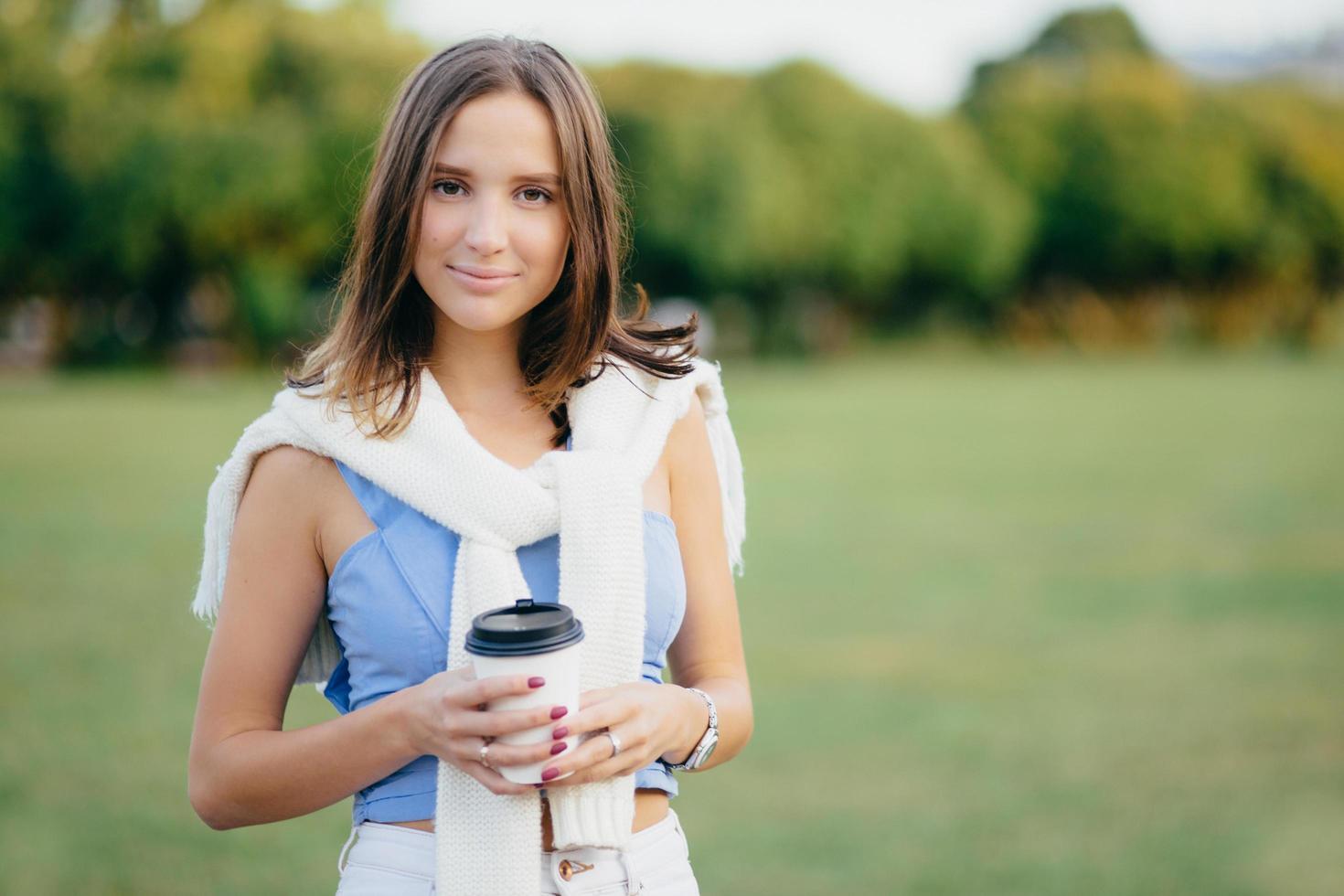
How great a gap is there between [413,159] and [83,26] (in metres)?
32.4

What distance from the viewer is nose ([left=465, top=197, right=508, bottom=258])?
177 centimetres

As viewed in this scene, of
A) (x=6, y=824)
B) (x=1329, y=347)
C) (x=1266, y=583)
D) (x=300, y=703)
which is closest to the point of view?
(x=6, y=824)

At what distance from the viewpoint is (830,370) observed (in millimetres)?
30438

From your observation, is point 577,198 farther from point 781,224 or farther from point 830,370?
point 781,224

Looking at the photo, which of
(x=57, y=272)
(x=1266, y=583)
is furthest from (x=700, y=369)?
(x=57, y=272)

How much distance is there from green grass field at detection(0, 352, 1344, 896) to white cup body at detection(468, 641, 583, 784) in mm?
3065

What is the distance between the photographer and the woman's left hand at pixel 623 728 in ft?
5.16

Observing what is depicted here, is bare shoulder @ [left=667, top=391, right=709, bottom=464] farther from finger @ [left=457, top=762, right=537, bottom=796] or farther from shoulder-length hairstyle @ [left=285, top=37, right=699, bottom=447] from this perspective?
finger @ [left=457, top=762, right=537, bottom=796]

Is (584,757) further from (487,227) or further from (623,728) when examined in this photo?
(487,227)

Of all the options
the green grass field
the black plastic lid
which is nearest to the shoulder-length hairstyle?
the black plastic lid

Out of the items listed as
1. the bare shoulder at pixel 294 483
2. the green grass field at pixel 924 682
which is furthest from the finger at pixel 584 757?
the green grass field at pixel 924 682

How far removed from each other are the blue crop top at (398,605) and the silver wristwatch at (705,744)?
0.21ft

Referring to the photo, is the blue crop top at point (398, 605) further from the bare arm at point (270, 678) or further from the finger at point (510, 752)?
the finger at point (510, 752)

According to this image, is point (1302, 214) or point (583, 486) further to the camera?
point (1302, 214)
